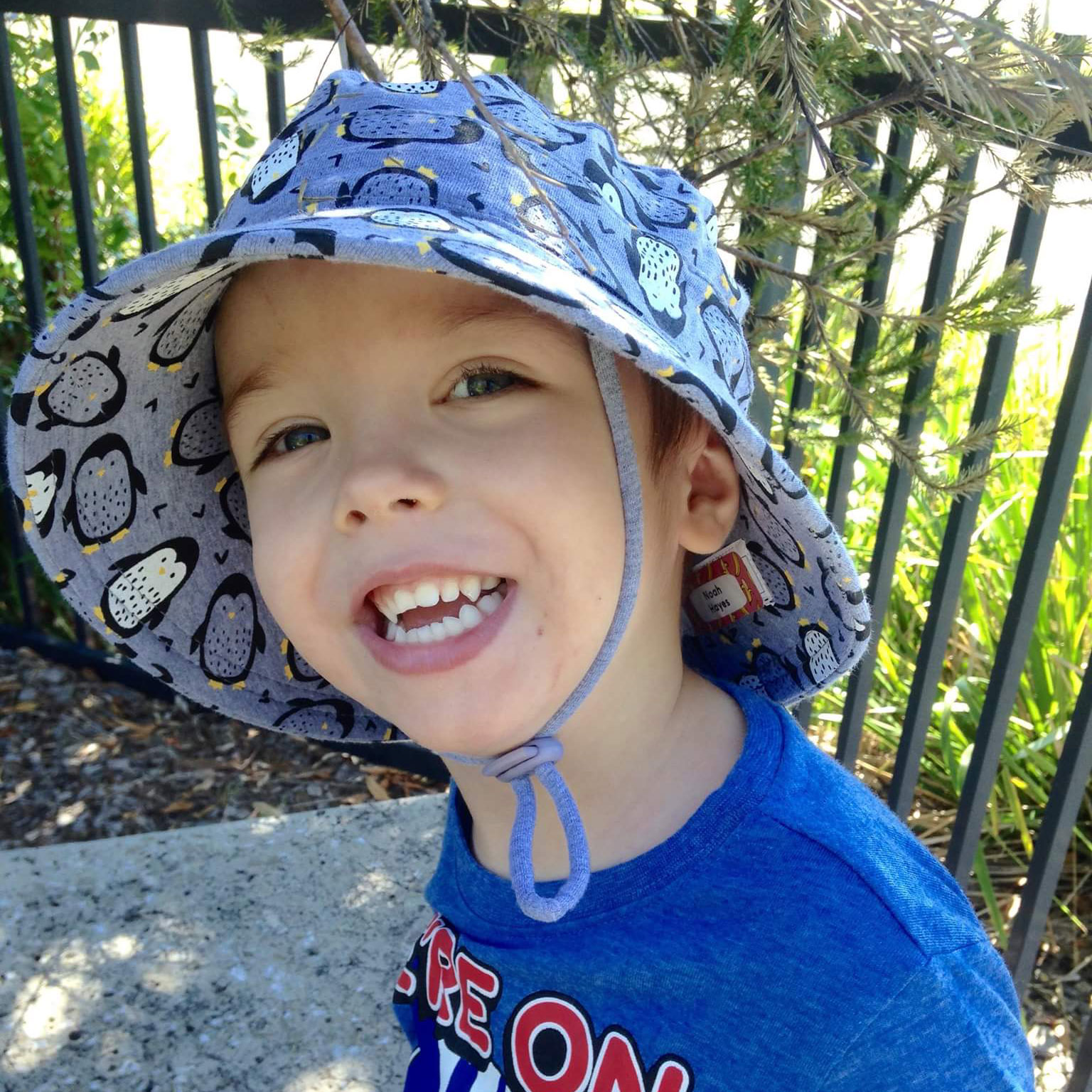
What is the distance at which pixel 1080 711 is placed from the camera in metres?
2.15

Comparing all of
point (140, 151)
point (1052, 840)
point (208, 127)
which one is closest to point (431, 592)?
point (1052, 840)

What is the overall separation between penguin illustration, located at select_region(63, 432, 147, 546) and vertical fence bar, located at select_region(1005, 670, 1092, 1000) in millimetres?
1863

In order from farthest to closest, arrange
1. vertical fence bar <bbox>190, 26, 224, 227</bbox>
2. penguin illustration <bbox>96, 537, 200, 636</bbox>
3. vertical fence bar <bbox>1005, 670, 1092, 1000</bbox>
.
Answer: vertical fence bar <bbox>190, 26, 224, 227</bbox> < vertical fence bar <bbox>1005, 670, 1092, 1000</bbox> < penguin illustration <bbox>96, 537, 200, 636</bbox>

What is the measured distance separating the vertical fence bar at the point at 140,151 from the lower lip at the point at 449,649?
2.44 metres

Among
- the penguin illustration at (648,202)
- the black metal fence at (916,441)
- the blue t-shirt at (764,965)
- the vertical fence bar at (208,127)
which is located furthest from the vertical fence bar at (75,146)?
the blue t-shirt at (764,965)

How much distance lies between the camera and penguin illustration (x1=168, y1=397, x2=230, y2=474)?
4.92 feet

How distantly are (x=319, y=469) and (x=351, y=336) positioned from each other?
15 centimetres

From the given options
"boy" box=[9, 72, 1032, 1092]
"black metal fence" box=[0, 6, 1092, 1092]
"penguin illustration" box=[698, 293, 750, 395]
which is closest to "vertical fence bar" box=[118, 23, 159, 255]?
"black metal fence" box=[0, 6, 1092, 1092]

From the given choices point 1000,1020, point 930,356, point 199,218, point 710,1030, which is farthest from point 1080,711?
point 199,218

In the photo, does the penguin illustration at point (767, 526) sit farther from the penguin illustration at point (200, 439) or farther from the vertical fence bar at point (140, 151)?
the vertical fence bar at point (140, 151)

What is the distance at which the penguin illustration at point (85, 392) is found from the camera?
1353 mm

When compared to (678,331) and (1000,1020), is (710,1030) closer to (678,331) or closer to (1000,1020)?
(1000,1020)

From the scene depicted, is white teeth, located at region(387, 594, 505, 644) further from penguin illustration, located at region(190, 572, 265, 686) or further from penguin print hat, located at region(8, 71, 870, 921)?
penguin illustration, located at region(190, 572, 265, 686)

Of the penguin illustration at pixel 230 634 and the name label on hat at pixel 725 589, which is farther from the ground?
the name label on hat at pixel 725 589
